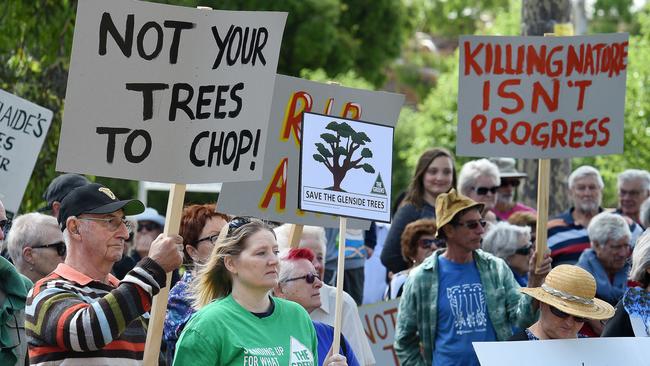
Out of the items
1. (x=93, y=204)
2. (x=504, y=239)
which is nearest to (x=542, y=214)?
(x=504, y=239)

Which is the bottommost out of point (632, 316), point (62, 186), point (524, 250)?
point (632, 316)

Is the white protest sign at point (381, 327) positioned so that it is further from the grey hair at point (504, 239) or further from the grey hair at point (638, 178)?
the grey hair at point (638, 178)

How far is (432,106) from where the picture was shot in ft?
95.4

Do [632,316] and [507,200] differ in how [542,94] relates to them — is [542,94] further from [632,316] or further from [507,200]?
[507,200]

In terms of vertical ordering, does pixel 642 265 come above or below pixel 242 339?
above

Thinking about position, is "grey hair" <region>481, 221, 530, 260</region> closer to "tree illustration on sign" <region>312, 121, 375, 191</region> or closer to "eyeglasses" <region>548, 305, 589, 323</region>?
"eyeglasses" <region>548, 305, 589, 323</region>

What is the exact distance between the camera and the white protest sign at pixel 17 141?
8859mm

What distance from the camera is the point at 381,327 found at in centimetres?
959

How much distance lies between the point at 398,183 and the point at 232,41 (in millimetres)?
25341

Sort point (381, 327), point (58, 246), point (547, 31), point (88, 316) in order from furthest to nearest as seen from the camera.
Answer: point (547, 31), point (381, 327), point (58, 246), point (88, 316)

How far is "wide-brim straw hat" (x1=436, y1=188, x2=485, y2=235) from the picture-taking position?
324 inches

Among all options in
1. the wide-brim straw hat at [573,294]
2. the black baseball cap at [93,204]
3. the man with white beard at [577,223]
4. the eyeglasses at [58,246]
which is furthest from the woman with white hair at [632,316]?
the man with white beard at [577,223]

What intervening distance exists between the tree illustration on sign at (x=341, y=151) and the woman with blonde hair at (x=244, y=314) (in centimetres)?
67

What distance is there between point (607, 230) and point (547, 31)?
4.23m
